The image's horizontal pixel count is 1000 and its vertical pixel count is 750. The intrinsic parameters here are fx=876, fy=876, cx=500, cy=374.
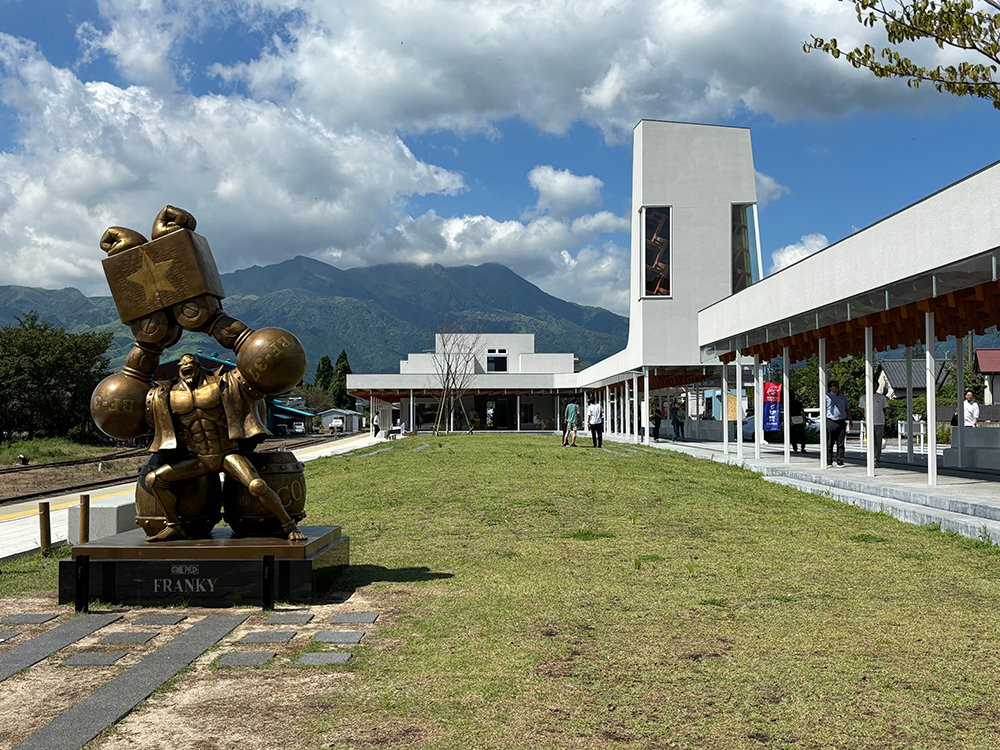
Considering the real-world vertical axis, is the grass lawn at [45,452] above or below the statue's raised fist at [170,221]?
below

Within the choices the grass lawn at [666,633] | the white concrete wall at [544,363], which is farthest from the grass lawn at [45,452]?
the white concrete wall at [544,363]

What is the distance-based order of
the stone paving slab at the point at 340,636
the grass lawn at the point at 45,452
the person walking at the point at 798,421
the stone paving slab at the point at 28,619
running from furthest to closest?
the grass lawn at the point at 45,452, the person walking at the point at 798,421, the stone paving slab at the point at 28,619, the stone paving slab at the point at 340,636

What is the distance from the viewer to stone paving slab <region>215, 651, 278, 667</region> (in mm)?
4688

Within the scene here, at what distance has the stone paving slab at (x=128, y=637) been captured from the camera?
5.24m

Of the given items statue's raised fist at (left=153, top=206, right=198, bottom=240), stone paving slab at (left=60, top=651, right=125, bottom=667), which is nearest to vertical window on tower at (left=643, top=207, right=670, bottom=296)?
statue's raised fist at (left=153, top=206, right=198, bottom=240)

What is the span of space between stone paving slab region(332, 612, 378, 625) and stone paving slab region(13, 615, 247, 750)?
649 mm

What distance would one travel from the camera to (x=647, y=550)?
331 inches

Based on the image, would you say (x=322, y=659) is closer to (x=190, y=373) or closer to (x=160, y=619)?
(x=160, y=619)

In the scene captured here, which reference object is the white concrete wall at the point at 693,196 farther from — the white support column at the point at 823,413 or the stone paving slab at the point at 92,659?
the stone paving slab at the point at 92,659

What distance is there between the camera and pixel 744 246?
34344mm

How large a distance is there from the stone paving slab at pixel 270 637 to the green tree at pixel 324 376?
341 feet

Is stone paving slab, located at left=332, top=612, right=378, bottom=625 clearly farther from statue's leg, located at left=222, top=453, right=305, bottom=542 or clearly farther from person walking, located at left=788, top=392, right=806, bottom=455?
person walking, located at left=788, top=392, right=806, bottom=455

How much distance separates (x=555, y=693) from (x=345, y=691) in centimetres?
101

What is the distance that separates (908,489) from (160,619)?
10227 millimetres
